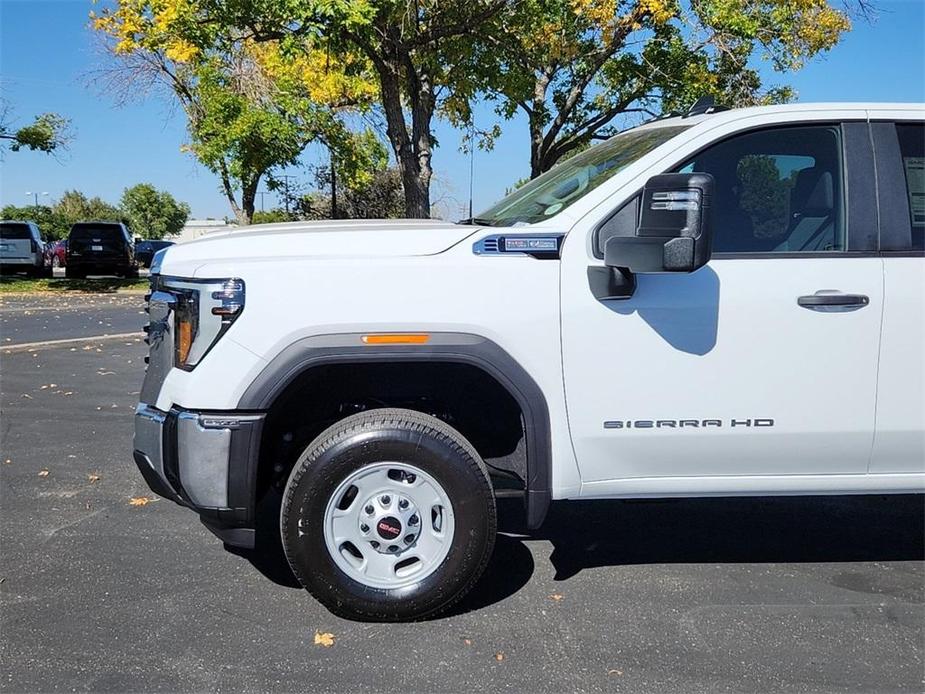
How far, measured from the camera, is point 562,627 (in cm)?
337

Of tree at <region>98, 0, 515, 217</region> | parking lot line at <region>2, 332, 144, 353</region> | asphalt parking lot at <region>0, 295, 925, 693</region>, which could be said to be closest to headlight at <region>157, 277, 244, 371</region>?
asphalt parking lot at <region>0, 295, 925, 693</region>

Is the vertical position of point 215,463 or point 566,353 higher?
point 566,353

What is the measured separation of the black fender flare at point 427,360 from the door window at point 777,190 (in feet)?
3.22

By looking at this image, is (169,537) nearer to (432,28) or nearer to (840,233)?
(840,233)

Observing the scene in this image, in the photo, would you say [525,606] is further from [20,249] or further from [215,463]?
[20,249]

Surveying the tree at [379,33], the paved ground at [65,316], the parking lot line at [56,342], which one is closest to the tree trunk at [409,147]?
the tree at [379,33]

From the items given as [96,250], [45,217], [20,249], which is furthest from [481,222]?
A: [45,217]

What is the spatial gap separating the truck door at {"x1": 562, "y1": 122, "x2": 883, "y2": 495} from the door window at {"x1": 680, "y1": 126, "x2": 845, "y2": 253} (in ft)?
0.04

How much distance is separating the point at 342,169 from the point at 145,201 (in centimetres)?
6107

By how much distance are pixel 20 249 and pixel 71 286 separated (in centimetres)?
440

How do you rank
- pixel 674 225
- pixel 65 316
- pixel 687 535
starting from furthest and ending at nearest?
pixel 65 316
pixel 687 535
pixel 674 225

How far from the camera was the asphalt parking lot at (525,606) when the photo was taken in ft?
9.82

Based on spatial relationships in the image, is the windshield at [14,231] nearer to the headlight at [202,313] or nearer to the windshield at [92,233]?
the windshield at [92,233]

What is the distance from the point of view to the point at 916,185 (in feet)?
11.5
